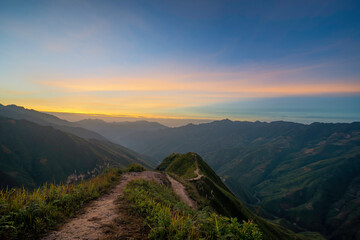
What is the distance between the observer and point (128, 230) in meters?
7.09

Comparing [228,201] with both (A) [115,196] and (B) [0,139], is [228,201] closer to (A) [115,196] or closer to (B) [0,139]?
(A) [115,196]

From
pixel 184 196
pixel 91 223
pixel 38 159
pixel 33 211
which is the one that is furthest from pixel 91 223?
pixel 38 159

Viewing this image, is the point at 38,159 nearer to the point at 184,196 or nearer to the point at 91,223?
the point at 184,196

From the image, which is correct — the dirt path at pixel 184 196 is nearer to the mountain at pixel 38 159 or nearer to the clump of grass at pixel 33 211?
the clump of grass at pixel 33 211

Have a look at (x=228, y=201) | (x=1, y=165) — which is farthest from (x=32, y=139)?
(x=228, y=201)

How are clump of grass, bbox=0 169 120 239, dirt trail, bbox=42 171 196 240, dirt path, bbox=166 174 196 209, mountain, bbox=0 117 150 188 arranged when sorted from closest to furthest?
clump of grass, bbox=0 169 120 239 → dirt trail, bbox=42 171 196 240 → dirt path, bbox=166 174 196 209 → mountain, bbox=0 117 150 188

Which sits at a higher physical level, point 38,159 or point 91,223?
point 91,223

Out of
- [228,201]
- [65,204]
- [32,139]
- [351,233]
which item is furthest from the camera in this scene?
[32,139]

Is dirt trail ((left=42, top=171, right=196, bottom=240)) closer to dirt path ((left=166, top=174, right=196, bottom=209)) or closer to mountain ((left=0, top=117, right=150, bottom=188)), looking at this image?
dirt path ((left=166, top=174, right=196, bottom=209))

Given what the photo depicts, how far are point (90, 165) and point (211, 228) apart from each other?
20669 centimetres

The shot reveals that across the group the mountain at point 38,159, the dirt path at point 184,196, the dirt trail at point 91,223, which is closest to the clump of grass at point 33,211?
the dirt trail at point 91,223

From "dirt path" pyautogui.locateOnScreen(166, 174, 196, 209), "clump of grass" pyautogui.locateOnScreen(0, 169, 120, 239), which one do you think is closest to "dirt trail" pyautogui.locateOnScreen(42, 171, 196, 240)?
"clump of grass" pyautogui.locateOnScreen(0, 169, 120, 239)

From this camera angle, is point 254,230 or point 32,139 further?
point 32,139

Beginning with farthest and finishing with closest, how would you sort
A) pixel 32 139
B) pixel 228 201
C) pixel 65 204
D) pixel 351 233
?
pixel 32 139, pixel 351 233, pixel 228 201, pixel 65 204
